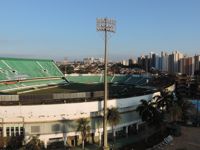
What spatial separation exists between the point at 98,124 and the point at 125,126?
443cm

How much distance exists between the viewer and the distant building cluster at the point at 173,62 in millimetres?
125700

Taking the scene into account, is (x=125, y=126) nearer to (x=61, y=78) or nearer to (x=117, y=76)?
(x=61, y=78)

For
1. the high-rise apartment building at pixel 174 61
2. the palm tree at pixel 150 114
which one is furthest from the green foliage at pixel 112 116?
the high-rise apartment building at pixel 174 61

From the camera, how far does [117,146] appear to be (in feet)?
103

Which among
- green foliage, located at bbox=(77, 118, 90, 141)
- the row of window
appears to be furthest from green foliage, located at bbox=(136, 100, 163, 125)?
the row of window

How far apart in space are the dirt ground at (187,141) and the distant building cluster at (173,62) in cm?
9170

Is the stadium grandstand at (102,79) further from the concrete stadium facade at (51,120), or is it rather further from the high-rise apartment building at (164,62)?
the high-rise apartment building at (164,62)

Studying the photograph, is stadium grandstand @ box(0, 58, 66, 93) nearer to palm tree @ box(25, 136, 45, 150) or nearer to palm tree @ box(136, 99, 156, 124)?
palm tree @ box(25, 136, 45, 150)

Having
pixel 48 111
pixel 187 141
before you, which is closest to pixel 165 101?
pixel 187 141

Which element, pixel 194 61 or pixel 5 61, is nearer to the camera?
pixel 5 61

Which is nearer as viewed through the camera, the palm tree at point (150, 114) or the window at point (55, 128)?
the window at point (55, 128)

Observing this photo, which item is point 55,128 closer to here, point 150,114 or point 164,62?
point 150,114

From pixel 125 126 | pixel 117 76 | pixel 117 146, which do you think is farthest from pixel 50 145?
pixel 117 76

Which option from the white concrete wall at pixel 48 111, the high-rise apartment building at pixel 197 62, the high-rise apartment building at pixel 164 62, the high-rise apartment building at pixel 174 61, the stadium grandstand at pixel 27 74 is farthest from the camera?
the high-rise apartment building at pixel 164 62
